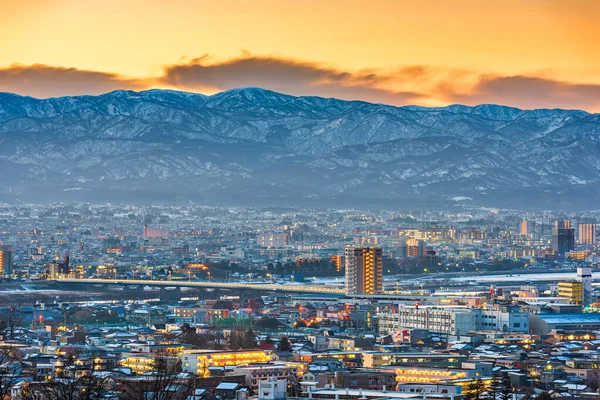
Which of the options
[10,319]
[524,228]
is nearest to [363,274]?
[10,319]

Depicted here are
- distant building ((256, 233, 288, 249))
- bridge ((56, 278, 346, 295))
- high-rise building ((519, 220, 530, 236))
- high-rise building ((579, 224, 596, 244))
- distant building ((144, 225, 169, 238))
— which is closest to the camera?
bridge ((56, 278, 346, 295))

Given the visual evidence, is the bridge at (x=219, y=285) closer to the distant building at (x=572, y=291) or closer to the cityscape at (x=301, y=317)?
the cityscape at (x=301, y=317)

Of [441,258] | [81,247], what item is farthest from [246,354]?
[81,247]

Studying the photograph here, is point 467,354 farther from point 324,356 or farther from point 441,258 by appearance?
point 441,258

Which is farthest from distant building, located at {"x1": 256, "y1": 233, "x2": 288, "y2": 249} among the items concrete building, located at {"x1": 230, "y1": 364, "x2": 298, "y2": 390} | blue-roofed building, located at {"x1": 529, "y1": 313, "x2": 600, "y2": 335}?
concrete building, located at {"x1": 230, "y1": 364, "x2": 298, "y2": 390}

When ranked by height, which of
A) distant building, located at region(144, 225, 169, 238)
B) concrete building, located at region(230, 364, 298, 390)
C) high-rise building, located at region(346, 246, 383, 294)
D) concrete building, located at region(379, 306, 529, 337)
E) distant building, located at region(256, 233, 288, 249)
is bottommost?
concrete building, located at region(230, 364, 298, 390)

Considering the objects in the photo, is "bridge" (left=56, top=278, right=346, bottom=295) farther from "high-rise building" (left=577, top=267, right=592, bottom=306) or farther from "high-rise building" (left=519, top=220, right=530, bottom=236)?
"high-rise building" (left=519, top=220, right=530, bottom=236)

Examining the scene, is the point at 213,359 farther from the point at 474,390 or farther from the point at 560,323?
the point at 560,323
